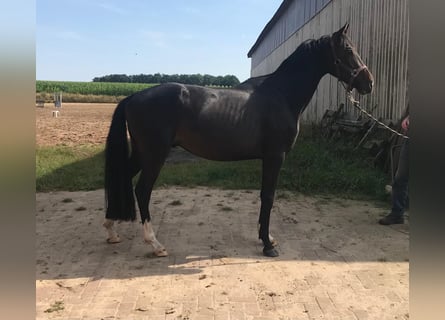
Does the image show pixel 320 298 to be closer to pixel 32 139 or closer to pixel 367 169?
pixel 32 139

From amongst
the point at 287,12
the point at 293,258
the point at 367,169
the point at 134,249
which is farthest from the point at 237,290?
the point at 287,12

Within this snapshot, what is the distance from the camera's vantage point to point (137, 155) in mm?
4086

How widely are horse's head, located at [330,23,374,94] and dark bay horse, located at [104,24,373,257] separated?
0.01m

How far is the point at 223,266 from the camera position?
12.0 ft

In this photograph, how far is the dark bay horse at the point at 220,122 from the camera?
12.5 feet

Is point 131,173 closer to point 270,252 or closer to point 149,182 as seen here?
point 149,182

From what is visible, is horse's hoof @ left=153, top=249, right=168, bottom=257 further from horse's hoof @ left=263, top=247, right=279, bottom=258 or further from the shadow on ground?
horse's hoof @ left=263, top=247, right=279, bottom=258

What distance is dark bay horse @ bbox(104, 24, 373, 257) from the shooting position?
380cm

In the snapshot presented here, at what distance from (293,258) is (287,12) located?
1994 cm

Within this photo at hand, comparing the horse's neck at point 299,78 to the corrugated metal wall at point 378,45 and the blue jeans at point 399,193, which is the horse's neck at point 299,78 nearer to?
the blue jeans at point 399,193

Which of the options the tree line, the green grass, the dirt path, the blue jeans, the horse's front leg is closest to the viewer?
the dirt path

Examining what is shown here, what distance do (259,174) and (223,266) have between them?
13.2 ft

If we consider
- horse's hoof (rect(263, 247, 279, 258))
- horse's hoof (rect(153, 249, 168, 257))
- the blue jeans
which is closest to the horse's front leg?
horse's hoof (rect(263, 247, 279, 258))

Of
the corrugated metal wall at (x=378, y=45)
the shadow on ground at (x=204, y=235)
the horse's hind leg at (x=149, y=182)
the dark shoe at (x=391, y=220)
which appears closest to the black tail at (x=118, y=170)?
the horse's hind leg at (x=149, y=182)
